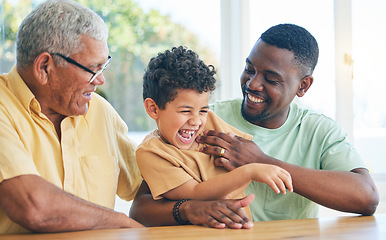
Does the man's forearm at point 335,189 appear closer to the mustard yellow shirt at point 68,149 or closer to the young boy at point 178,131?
the young boy at point 178,131

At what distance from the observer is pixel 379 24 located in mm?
3809

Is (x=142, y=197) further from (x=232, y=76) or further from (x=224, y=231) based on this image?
(x=232, y=76)

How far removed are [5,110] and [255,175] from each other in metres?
0.93

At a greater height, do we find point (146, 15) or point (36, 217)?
point (146, 15)

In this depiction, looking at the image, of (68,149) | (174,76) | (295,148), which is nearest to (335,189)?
(295,148)

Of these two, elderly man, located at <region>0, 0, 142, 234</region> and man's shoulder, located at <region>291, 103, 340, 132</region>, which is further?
man's shoulder, located at <region>291, 103, 340, 132</region>

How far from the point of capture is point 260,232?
1.45 metres

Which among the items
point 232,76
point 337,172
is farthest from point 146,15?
point 337,172

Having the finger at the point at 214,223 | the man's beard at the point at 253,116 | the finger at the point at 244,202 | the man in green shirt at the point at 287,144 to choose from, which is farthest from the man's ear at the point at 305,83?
the finger at the point at 214,223

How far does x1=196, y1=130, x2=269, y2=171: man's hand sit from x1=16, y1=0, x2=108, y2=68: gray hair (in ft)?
2.05

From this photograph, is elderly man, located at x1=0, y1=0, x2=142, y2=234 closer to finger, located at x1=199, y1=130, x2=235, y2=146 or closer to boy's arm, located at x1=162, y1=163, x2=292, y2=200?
boy's arm, located at x1=162, y1=163, x2=292, y2=200

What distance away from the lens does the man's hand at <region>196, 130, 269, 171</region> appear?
5.84ft

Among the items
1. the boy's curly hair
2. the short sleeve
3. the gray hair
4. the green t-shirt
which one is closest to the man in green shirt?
the green t-shirt

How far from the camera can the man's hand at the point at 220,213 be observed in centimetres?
151
